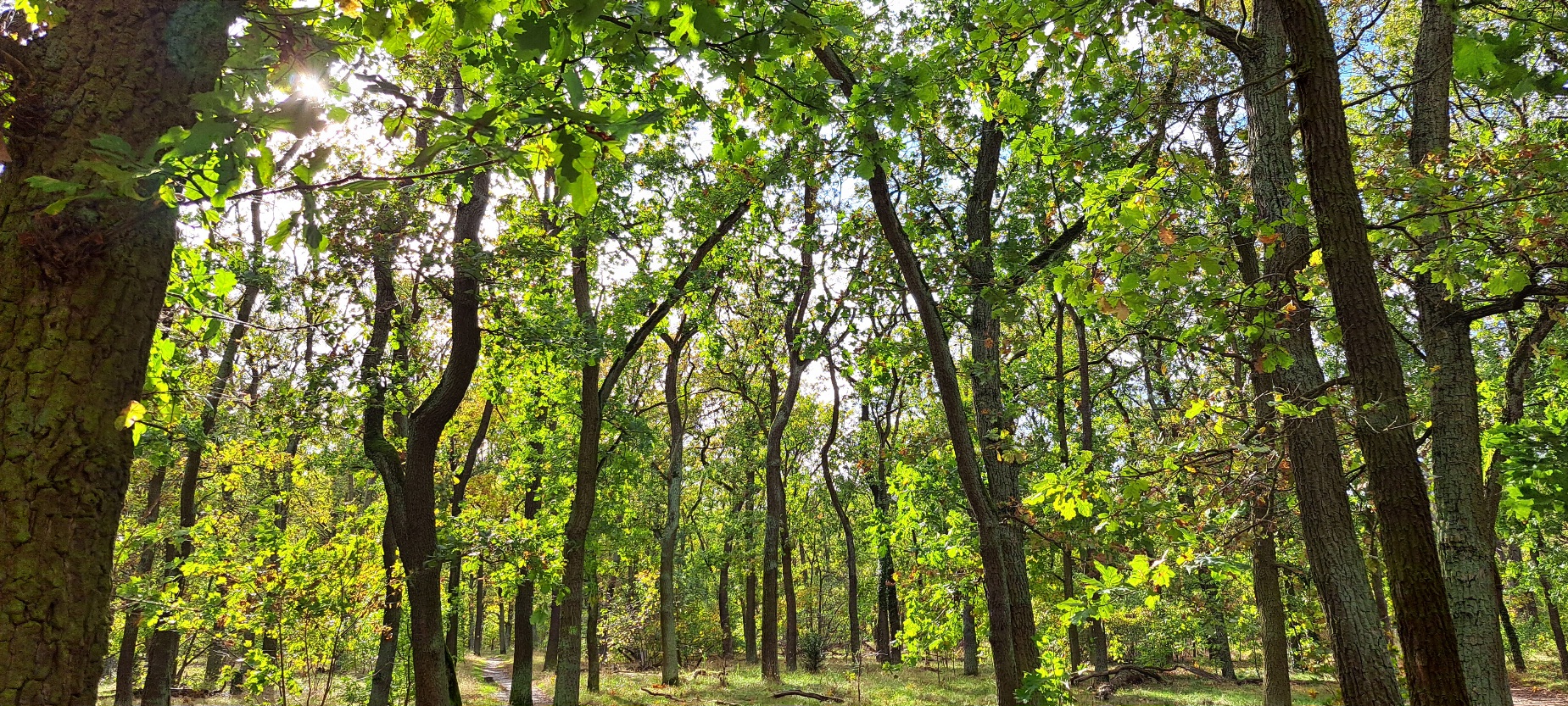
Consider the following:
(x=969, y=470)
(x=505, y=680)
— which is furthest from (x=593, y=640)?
(x=969, y=470)

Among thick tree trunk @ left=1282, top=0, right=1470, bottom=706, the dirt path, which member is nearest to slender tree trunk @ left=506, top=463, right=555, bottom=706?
thick tree trunk @ left=1282, top=0, right=1470, bottom=706

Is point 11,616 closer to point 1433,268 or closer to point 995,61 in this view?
point 995,61

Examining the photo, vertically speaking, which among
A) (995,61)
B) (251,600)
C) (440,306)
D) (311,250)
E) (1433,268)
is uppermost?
(440,306)

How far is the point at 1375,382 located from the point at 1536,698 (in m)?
27.3

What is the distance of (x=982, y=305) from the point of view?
7383 millimetres

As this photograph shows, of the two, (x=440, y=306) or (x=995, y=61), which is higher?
(x=440, y=306)

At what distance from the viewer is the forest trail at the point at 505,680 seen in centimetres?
1653

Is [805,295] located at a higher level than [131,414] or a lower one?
higher

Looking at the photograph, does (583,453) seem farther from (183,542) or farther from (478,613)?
(478,613)

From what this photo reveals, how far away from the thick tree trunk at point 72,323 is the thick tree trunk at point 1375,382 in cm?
433

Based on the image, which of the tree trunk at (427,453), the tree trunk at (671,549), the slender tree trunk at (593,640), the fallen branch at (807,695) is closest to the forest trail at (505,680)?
the slender tree trunk at (593,640)

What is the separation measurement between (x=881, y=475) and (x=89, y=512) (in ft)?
65.0

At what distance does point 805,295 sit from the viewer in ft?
49.5

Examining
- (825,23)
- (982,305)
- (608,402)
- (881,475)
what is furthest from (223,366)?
(881,475)
